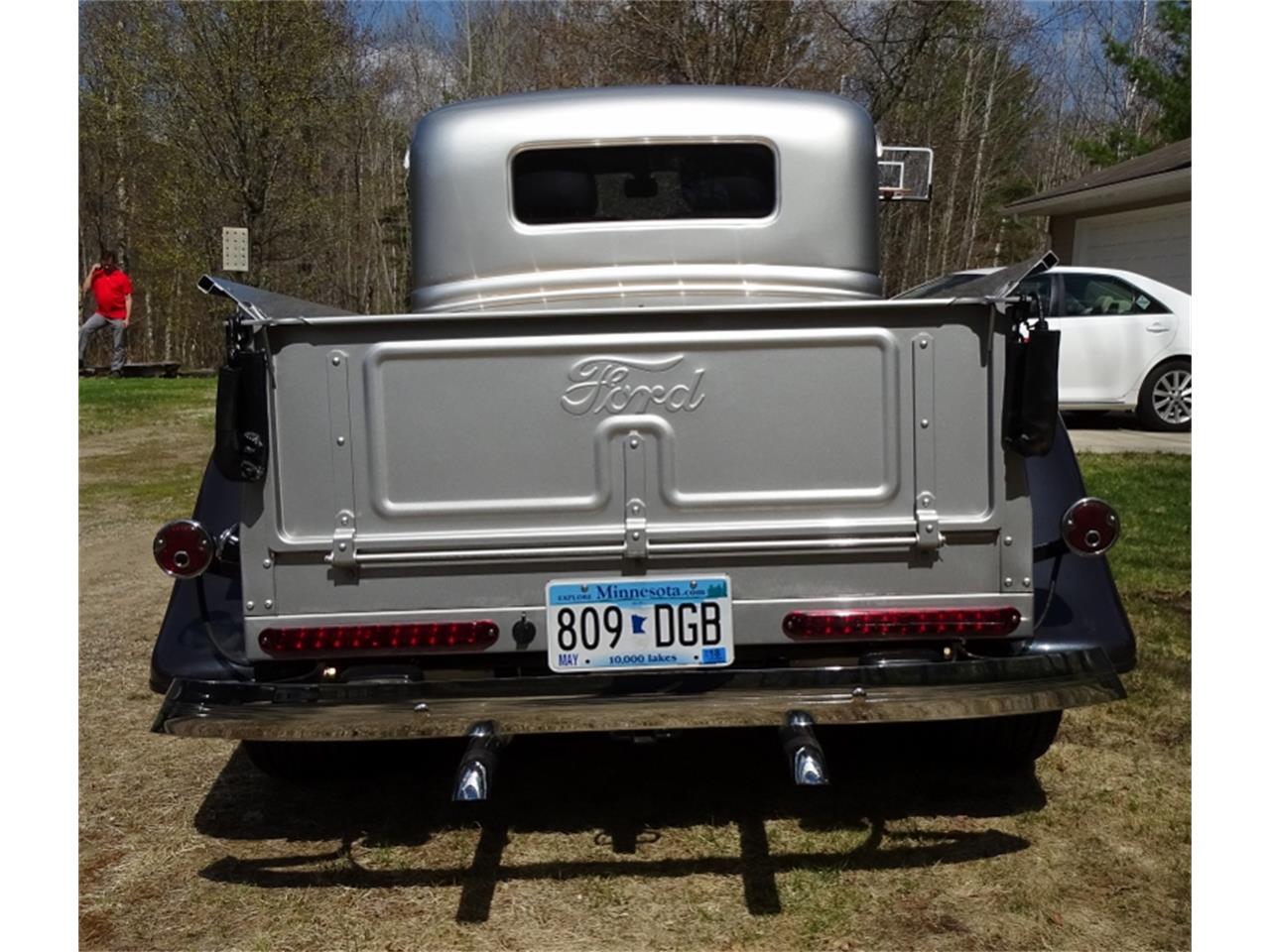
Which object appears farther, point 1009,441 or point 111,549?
point 111,549

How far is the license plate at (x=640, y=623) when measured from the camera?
9.73 ft

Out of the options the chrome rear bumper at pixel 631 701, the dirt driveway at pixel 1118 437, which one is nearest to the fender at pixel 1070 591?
the chrome rear bumper at pixel 631 701

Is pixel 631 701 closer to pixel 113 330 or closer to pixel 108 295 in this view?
pixel 108 295

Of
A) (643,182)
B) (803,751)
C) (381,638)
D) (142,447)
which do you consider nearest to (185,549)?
(381,638)

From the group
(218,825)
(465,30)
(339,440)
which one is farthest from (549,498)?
(465,30)

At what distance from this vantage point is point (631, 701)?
288 cm

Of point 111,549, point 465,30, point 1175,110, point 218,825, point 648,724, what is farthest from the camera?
point 465,30

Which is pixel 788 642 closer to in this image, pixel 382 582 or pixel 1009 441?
pixel 1009 441

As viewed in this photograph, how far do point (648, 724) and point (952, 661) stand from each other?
2.64 feet

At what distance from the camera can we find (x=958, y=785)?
3.73 meters

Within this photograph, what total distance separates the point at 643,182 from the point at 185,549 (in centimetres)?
215

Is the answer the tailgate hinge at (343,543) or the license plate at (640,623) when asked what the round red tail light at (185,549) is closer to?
the tailgate hinge at (343,543)

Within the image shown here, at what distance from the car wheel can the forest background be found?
7.88 m

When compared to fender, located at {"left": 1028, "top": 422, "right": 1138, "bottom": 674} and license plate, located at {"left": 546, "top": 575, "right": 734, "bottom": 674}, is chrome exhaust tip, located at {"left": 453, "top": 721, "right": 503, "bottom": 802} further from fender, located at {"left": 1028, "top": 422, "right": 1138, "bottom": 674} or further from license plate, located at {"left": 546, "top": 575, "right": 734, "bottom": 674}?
fender, located at {"left": 1028, "top": 422, "right": 1138, "bottom": 674}
